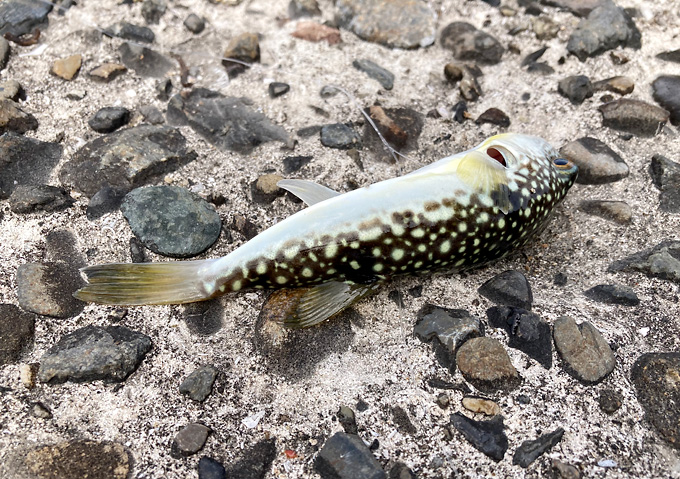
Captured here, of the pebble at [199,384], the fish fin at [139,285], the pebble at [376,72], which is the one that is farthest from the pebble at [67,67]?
the pebble at [199,384]

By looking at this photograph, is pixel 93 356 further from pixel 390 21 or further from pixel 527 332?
pixel 390 21

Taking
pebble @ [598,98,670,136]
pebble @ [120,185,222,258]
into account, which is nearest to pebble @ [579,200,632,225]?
pebble @ [598,98,670,136]

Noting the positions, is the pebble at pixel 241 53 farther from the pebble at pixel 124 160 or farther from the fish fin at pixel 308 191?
the fish fin at pixel 308 191

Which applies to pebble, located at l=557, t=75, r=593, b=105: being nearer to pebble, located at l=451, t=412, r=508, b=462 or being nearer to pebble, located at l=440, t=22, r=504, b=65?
pebble, located at l=440, t=22, r=504, b=65

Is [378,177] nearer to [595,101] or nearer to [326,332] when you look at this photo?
[326,332]

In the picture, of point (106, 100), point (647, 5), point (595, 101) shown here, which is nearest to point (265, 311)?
point (106, 100)

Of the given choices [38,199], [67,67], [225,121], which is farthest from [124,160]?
[67,67]
